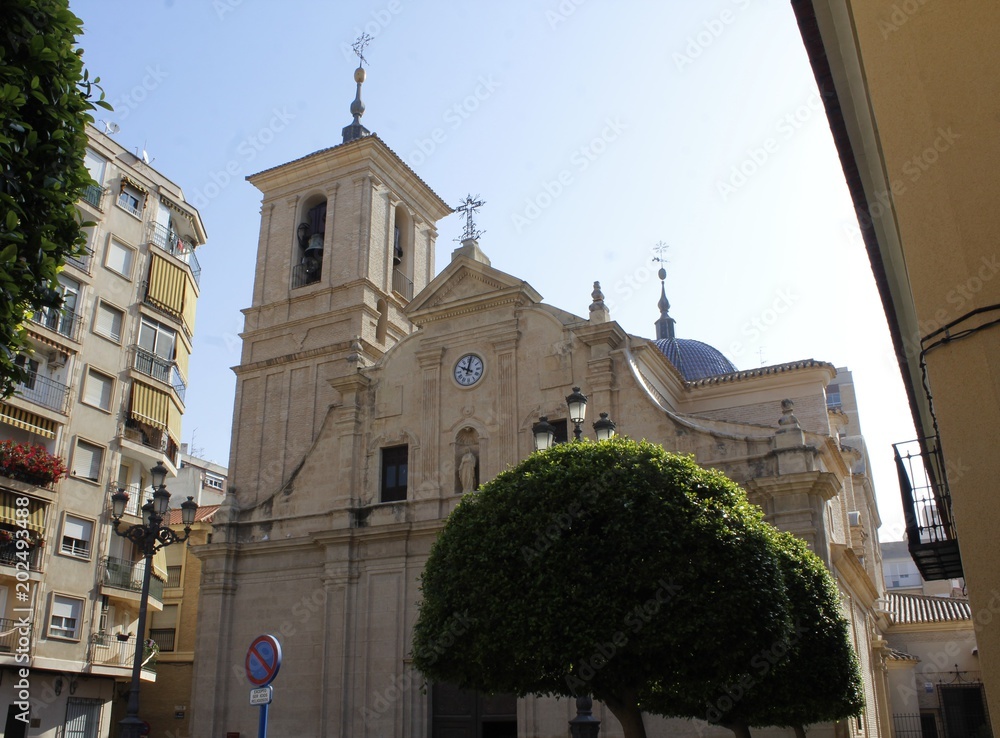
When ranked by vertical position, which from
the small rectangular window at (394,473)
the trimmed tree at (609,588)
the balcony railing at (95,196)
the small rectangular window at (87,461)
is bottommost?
the trimmed tree at (609,588)

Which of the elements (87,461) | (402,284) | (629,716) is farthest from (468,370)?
(629,716)

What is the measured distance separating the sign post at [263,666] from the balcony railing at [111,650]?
19.3 meters

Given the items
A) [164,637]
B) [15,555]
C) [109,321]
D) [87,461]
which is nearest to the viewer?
[15,555]

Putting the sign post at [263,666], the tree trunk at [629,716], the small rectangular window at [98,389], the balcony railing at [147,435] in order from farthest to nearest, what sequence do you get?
the balcony railing at [147,435] → the small rectangular window at [98,389] → the tree trunk at [629,716] → the sign post at [263,666]

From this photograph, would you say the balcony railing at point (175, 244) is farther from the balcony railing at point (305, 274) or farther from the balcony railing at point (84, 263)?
the balcony railing at point (305, 274)

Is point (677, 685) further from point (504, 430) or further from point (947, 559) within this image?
point (504, 430)

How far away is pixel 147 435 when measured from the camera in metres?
29.6

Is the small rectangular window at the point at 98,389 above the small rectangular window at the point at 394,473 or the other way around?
above

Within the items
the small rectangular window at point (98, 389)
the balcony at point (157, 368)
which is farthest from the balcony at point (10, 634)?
the balcony at point (157, 368)

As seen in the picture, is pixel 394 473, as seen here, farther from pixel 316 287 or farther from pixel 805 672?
pixel 805 672

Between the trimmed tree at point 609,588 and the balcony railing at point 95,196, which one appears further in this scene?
the balcony railing at point 95,196

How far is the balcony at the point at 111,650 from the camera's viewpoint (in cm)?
2619

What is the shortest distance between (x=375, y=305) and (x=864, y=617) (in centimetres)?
1735

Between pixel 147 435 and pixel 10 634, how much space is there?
7644mm
